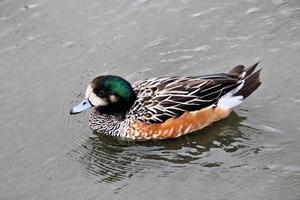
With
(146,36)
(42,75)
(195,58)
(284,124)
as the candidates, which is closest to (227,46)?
(195,58)

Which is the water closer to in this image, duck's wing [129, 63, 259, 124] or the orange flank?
the orange flank

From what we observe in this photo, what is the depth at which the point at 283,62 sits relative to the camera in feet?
30.2

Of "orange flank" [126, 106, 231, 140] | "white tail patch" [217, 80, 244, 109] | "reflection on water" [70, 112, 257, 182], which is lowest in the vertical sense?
"reflection on water" [70, 112, 257, 182]

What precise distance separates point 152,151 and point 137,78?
5.14ft

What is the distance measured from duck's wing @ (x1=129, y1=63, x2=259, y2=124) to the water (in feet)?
1.17

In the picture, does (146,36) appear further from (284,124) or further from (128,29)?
(284,124)

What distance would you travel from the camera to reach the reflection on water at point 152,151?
789 centimetres

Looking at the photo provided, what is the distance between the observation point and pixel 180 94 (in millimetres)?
8500

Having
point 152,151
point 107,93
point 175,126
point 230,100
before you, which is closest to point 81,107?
point 107,93

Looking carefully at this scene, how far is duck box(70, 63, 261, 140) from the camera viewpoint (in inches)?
332

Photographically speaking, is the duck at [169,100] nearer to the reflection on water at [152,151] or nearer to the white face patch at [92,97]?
the white face patch at [92,97]

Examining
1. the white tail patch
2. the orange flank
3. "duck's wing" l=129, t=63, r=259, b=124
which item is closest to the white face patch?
"duck's wing" l=129, t=63, r=259, b=124

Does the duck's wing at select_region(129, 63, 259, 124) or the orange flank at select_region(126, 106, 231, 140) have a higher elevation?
the duck's wing at select_region(129, 63, 259, 124)

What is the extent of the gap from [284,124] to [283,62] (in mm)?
1340
